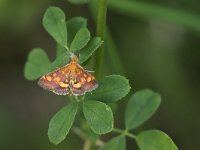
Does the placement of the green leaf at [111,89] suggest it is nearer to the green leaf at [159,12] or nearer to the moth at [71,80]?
the moth at [71,80]

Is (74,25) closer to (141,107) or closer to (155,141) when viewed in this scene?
(141,107)

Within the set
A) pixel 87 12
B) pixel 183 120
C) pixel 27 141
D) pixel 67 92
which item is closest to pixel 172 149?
pixel 67 92

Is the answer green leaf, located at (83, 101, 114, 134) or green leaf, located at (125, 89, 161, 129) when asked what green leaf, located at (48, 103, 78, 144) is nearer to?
green leaf, located at (83, 101, 114, 134)

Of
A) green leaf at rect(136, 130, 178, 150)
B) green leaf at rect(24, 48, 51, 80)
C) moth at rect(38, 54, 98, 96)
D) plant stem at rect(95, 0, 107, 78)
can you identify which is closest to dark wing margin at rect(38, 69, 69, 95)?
moth at rect(38, 54, 98, 96)

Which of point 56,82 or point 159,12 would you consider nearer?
point 56,82

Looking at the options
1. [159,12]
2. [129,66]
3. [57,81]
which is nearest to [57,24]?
[57,81]

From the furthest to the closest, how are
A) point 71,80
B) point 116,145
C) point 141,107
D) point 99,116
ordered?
1. point 141,107
2. point 116,145
3. point 71,80
4. point 99,116

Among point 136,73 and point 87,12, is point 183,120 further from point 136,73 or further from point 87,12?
point 87,12

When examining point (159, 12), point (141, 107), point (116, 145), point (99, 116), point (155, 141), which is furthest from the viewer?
point (159, 12)
